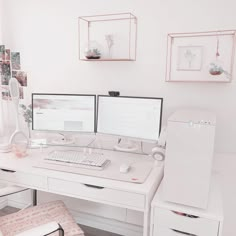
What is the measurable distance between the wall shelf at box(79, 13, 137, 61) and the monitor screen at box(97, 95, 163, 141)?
0.35 meters

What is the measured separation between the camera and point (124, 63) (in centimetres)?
196

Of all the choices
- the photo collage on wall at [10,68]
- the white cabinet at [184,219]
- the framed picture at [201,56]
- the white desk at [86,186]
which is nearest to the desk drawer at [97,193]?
the white desk at [86,186]

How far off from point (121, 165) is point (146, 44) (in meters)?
0.92

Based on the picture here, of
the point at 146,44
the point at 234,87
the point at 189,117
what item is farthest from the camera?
the point at 146,44

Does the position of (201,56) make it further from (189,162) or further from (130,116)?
(189,162)

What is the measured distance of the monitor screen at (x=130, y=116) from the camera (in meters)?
1.74

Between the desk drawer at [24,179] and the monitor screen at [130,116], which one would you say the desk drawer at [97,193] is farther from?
the monitor screen at [130,116]

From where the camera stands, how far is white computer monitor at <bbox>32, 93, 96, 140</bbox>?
6.31ft

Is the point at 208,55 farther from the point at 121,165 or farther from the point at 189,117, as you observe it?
the point at 121,165

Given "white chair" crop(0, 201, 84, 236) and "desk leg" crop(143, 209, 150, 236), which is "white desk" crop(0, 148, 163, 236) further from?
"white chair" crop(0, 201, 84, 236)

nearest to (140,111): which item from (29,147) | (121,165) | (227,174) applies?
(121,165)

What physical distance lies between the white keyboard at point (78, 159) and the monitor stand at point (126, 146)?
0.62 ft

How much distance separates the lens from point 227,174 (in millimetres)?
1784

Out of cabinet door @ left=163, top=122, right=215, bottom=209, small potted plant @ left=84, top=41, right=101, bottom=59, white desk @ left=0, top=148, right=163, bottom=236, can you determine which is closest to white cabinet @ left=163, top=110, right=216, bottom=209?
cabinet door @ left=163, top=122, right=215, bottom=209
